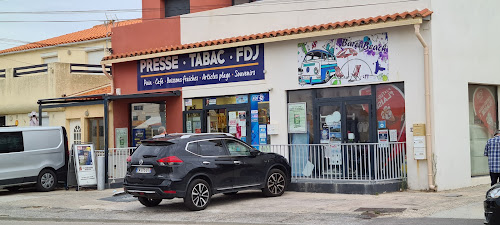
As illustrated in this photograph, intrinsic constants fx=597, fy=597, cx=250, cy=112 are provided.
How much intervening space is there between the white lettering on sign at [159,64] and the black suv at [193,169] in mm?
6705

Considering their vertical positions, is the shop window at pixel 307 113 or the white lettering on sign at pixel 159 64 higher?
the white lettering on sign at pixel 159 64

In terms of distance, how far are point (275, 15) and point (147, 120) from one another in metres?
6.48

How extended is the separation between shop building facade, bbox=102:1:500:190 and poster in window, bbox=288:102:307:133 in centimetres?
3

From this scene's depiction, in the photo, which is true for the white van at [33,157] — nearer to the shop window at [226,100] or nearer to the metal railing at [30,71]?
the shop window at [226,100]

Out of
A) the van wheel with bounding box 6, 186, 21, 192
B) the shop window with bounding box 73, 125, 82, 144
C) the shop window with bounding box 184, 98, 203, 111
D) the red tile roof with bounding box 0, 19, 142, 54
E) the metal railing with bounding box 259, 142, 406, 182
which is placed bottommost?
the van wheel with bounding box 6, 186, 21, 192

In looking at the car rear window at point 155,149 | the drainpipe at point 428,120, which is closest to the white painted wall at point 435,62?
the drainpipe at point 428,120

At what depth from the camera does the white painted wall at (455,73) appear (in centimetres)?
1474

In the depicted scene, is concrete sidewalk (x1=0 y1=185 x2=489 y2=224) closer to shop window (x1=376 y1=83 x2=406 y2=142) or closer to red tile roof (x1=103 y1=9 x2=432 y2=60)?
shop window (x1=376 y1=83 x2=406 y2=142)

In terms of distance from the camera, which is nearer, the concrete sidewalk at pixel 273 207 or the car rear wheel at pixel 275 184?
the concrete sidewalk at pixel 273 207

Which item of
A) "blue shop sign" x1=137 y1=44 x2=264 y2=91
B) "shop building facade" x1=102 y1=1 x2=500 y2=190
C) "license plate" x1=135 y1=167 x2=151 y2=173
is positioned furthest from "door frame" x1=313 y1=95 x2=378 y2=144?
"license plate" x1=135 y1=167 x2=151 y2=173

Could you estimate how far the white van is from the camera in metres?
17.0

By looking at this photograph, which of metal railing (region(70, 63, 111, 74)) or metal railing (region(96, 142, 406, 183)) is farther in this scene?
metal railing (region(70, 63, 111, 74))

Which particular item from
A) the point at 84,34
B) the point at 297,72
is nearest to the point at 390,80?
the point at 297,72

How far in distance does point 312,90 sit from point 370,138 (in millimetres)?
2236
